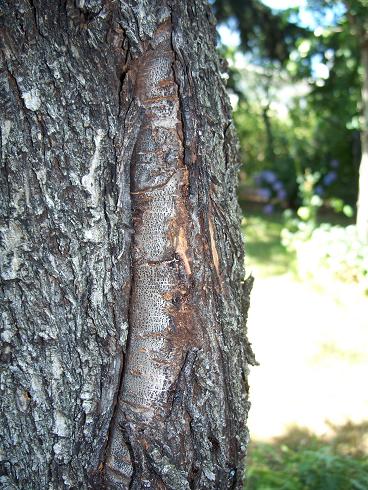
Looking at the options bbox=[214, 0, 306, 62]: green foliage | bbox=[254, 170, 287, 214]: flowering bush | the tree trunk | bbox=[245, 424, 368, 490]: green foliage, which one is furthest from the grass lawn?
bbox=[254, 170, 287, 214]: flowering bush

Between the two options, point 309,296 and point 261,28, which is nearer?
point 309,296

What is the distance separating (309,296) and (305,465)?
128 inches

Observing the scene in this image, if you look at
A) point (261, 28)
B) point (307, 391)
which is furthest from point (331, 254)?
point (261, 28)

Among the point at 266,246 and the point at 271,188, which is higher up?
the point at 271,188

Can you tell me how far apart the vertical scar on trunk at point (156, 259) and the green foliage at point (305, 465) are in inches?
51.2

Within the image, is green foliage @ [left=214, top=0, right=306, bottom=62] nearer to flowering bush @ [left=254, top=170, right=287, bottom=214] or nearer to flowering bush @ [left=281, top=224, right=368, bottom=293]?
flowering bush @ [left=281, top=224, right=368, bottom=293]

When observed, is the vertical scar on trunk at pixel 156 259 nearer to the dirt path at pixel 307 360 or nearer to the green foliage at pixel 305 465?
the green foliage at pixel 305 465

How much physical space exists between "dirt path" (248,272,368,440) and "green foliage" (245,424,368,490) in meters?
0.16

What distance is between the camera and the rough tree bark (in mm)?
1360

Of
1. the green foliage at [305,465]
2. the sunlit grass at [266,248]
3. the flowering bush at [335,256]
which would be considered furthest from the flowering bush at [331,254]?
the green foliage at [305,465]

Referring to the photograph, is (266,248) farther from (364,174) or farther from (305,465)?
(305,465)

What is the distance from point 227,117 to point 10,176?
672mm

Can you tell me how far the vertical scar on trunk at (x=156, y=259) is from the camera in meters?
1.45

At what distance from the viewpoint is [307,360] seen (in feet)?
13.7
